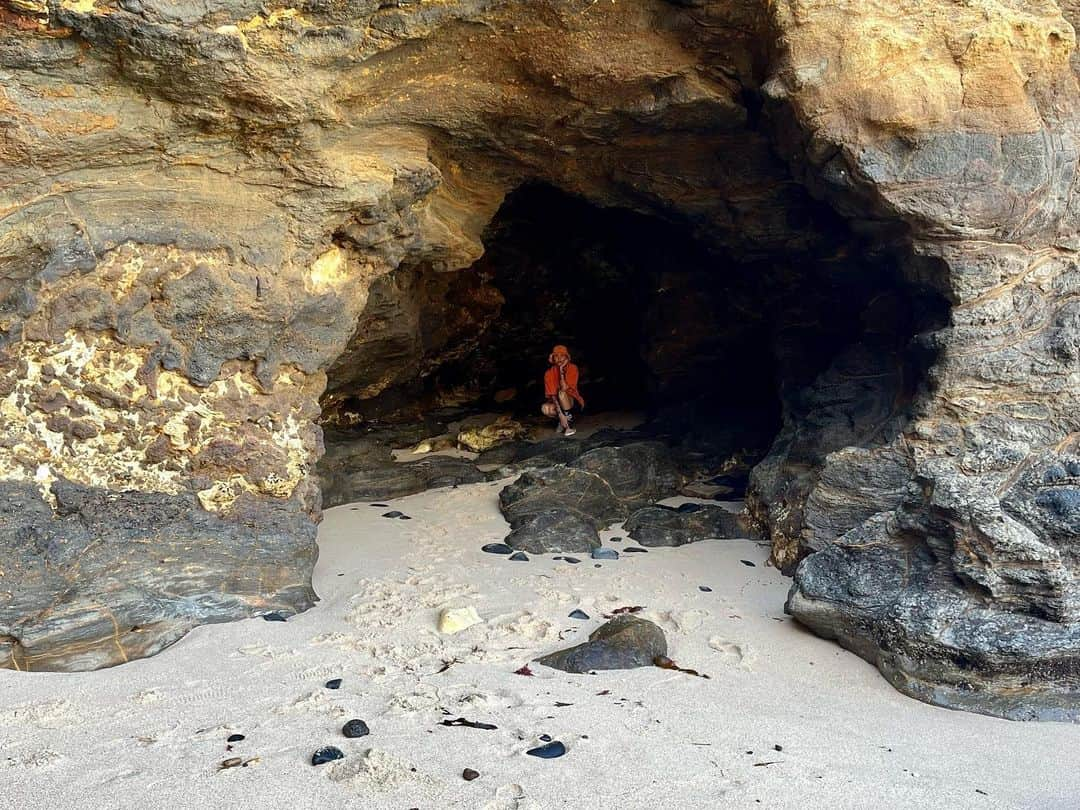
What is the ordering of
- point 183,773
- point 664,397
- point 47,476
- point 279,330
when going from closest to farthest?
point 183,773 → point 47,476 → point 279,330 → point 664,397

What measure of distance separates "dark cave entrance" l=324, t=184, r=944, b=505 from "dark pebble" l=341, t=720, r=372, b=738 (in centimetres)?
375

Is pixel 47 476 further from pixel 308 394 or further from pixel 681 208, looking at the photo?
pixel 681 208

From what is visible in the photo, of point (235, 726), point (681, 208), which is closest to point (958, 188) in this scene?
point (681, 208)

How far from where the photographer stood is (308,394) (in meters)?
5.18

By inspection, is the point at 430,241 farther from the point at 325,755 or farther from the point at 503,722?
the point at 325,755

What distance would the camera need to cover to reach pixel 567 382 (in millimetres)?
8406

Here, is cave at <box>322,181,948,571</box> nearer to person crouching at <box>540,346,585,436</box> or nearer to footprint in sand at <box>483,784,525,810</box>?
person crouching at <box>540,346,585,436</box>

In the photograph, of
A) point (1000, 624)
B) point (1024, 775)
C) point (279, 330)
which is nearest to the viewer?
point (1024, 775)

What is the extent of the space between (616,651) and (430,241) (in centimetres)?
307

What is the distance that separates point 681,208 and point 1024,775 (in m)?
4.26

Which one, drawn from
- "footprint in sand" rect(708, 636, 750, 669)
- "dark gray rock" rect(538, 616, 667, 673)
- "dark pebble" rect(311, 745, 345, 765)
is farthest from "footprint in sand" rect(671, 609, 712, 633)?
"dark pebble" rect(311, 745, 345, 765)

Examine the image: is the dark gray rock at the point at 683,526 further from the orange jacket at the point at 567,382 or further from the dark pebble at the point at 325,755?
the dark pebble at the point at 325,755

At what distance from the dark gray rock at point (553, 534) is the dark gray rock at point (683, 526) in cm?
31

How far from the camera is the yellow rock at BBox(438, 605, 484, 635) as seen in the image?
176 inches
